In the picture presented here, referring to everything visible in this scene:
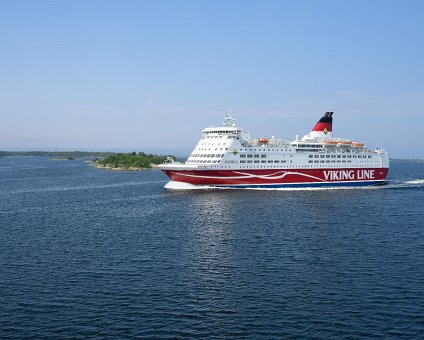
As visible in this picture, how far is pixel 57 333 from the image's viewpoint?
76.3 feet

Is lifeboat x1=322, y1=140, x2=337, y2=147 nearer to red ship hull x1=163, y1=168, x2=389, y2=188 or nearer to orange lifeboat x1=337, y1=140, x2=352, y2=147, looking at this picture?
orange lifeboat x1=337, y1=140, x2=352, y2=147

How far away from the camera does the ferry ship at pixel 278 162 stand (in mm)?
80875

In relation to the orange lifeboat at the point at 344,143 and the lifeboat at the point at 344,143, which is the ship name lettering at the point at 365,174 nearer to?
the lifeboat at the point at 344,143

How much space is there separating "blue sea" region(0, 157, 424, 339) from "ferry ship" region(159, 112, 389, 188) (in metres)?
18.8

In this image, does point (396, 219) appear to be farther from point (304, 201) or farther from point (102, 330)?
point (102, 330)

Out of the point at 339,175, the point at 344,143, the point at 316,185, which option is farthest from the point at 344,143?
the point at 316,185

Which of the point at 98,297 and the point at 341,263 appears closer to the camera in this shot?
the point at 98,297

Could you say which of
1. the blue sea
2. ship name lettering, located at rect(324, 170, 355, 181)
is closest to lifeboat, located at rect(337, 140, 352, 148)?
ship name lettering, located at rect(324, 170, 355, 181)

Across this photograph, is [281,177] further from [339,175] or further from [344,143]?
[344,143]

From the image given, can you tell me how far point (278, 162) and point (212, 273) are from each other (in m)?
56.0

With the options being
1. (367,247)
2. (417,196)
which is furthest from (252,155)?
(367,247)

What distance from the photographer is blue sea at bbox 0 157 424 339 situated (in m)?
24.5

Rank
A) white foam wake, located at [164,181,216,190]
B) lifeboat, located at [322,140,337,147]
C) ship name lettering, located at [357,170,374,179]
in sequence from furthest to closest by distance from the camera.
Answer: ship name lettering, located at [357,170,374,179] → lifeboat, located at [322,140,337,147] → white foam wake, located at [164,181,216,190]

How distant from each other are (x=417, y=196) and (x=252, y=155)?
32.3 metres
